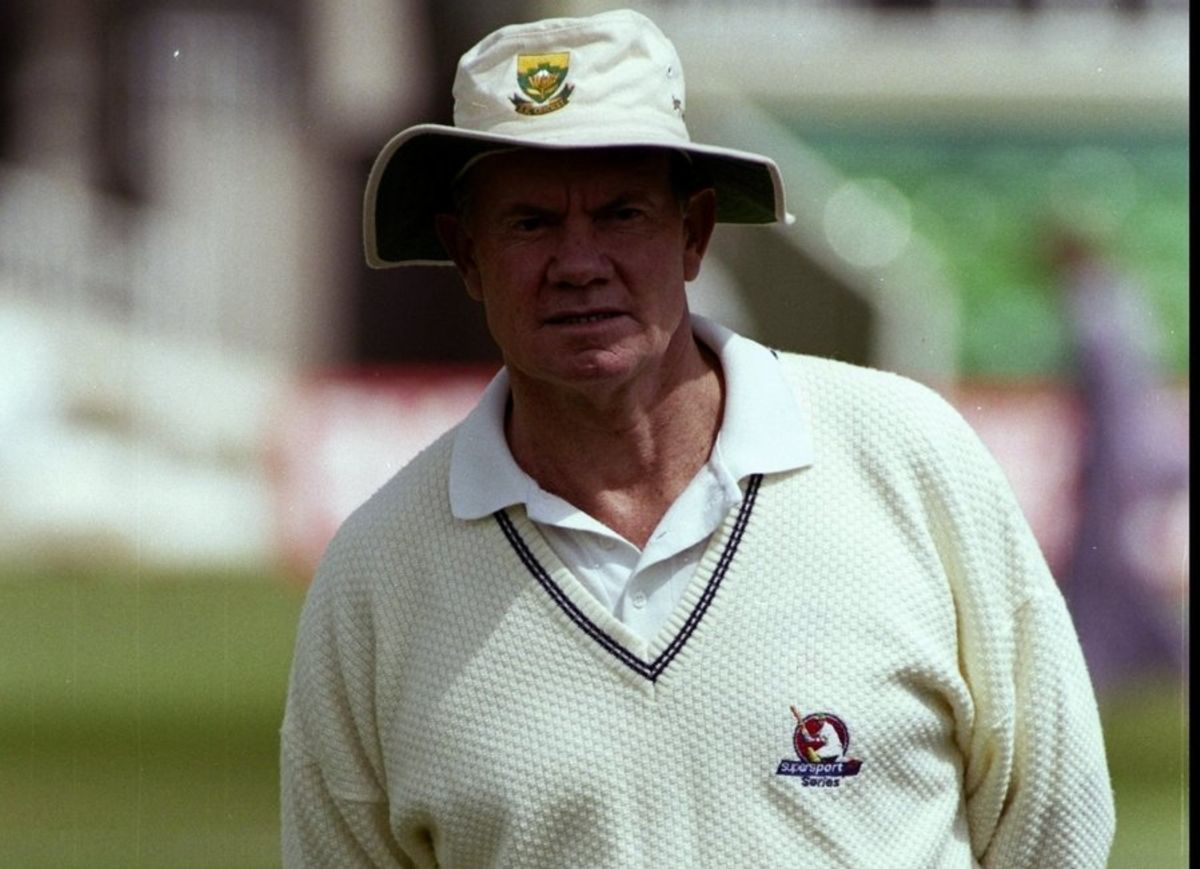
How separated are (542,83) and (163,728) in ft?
17.9

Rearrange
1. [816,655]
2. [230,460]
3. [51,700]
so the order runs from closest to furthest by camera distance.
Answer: [816,655]
[51,700]
[230,460]

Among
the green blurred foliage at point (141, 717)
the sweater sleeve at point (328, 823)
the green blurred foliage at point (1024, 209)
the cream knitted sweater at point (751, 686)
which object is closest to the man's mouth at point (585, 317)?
the cream knitted sweater at point (751, 686)

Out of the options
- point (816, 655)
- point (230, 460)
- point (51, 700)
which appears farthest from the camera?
point (230, 460)

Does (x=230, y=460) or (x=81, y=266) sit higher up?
(x=81, y=266)

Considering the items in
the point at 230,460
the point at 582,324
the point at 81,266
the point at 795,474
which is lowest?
the point at 230,460

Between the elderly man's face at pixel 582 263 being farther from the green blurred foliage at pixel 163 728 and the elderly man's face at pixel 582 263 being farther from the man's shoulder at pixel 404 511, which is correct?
the green blurred foliage at pixel 163 728

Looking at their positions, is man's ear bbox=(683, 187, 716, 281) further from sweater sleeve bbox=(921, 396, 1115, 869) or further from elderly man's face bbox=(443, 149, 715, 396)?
sweater sleeve bbox=(921, 396, 1115, 869)

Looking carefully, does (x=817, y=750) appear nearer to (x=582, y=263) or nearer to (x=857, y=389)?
(x=857, y=389)

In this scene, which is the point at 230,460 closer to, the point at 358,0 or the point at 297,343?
the point at 297,343

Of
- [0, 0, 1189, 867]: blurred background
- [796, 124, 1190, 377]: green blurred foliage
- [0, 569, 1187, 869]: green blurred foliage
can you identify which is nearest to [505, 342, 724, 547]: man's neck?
[0, 569, 1187, 869]: green blurred foliage

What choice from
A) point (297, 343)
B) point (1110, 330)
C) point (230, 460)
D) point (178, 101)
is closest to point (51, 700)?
point (230, 460)

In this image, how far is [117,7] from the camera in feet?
31.8

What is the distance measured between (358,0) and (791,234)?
2.09 m

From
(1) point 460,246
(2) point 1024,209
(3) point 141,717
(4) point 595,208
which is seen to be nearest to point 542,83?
(4) point 595,208
